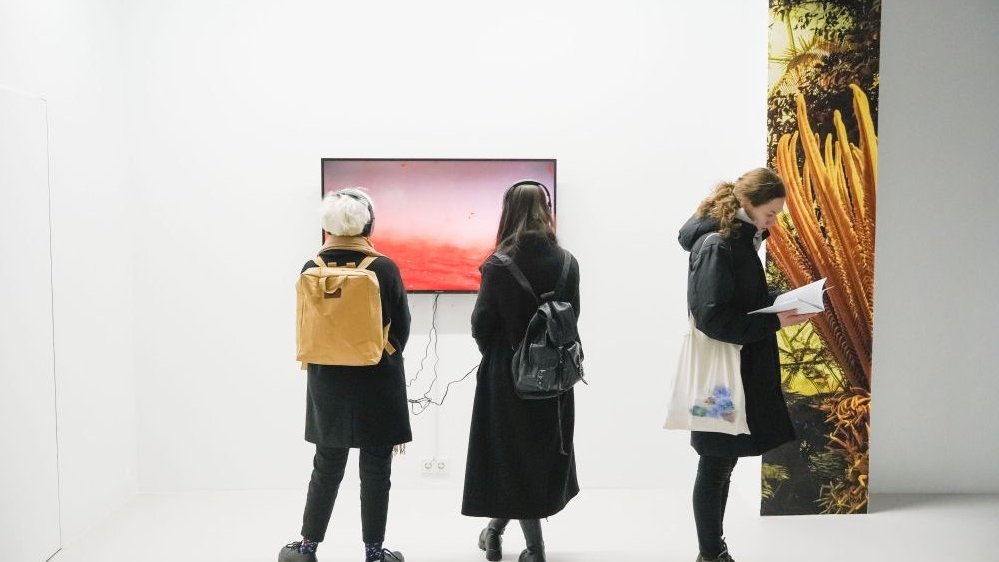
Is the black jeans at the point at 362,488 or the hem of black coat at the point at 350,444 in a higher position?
the hem of black coat at the point at 350,444

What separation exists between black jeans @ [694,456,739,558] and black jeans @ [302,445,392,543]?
112 centimetres

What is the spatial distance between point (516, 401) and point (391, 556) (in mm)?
886

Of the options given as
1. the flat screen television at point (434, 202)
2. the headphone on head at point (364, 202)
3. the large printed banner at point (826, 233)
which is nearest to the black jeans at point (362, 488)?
the headphone on head at point (364, 202)

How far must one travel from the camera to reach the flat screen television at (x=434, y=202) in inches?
163

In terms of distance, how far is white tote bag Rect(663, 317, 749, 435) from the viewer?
111 inches

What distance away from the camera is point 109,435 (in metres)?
3.89

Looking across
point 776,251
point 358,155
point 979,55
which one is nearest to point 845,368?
point 776,251

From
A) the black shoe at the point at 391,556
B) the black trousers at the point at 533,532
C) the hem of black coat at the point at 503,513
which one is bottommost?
the black shoe at the point at 391,556

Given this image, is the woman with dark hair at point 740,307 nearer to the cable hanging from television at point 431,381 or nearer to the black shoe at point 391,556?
the black shoe at point 391,556

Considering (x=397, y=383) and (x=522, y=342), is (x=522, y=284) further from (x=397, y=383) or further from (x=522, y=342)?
(x=397, y=383)

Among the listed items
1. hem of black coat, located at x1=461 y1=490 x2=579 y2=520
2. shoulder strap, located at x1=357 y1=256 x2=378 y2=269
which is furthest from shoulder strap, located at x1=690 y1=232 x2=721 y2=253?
shoulder strap, located at x1=357 y1=256 x2=378 y2=269

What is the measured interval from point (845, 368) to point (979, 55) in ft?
5.70

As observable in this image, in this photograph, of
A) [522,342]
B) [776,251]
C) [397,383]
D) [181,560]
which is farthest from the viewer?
[776,251]

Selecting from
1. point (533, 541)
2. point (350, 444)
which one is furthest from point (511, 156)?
point (533, 541)
